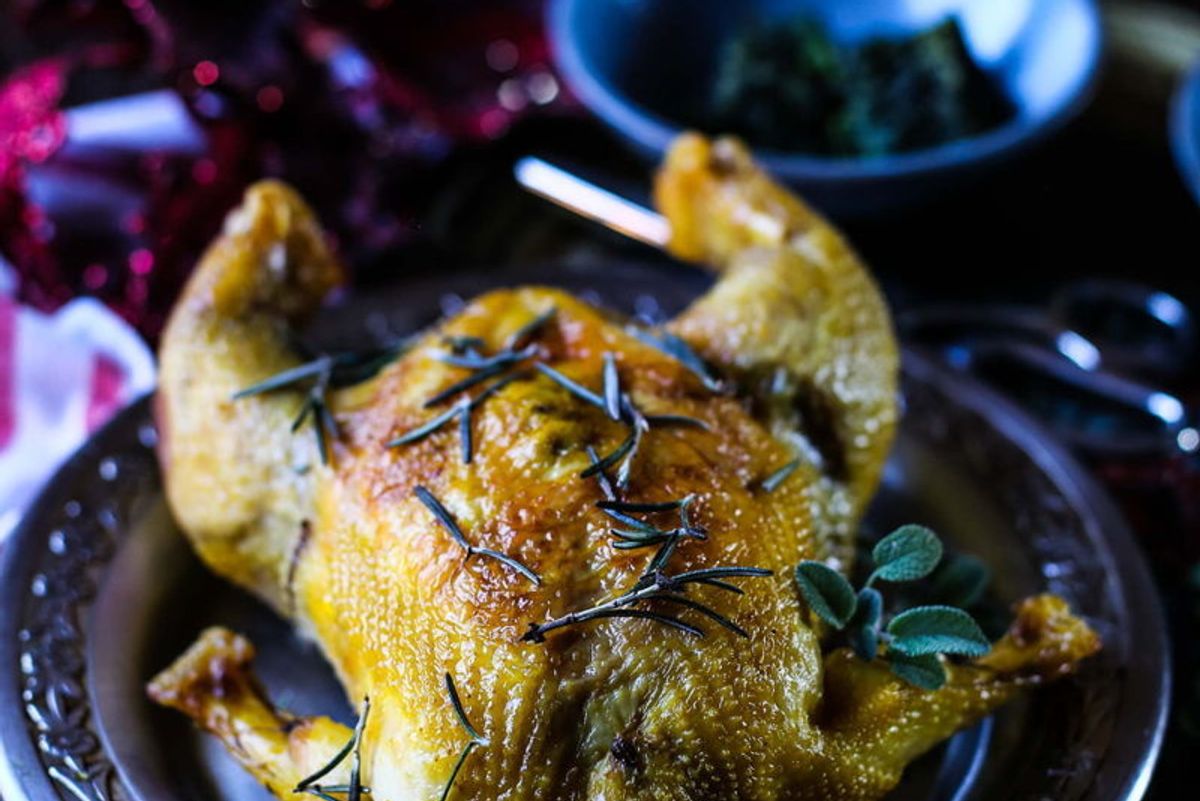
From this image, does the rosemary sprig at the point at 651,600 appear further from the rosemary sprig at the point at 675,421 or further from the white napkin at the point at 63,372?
the white napkin at the point at 63,372

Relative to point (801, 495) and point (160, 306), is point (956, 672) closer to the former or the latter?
point (801, 495)

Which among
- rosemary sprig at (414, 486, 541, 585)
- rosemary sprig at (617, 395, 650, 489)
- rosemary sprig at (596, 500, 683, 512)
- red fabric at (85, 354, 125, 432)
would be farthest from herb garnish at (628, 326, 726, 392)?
red fabric at (85, 354, 125, 432)

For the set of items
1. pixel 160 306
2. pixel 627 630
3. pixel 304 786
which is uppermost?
pixel 627 630


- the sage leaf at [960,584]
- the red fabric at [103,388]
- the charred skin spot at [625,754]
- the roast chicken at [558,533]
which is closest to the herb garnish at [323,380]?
the roast chicken at [558,533]

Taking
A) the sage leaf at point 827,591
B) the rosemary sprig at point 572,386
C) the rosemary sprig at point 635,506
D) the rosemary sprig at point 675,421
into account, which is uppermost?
the rosemary sprig at point 572,386

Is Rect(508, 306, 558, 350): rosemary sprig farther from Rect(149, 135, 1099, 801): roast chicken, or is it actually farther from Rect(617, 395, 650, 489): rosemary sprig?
Rect(617, 395, 650, 489): rosemary sprig

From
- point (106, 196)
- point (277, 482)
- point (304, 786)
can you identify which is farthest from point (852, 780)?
point (106, 196)
